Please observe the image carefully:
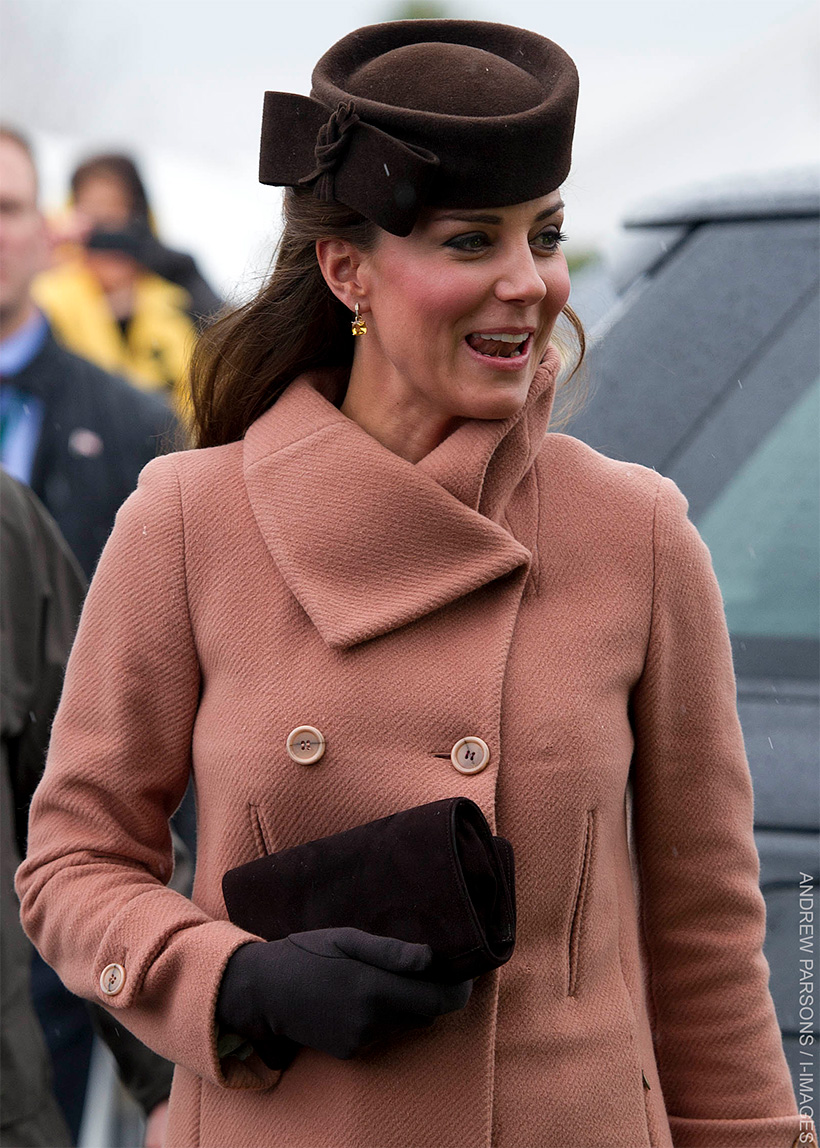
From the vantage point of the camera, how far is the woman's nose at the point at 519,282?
1.63 meters

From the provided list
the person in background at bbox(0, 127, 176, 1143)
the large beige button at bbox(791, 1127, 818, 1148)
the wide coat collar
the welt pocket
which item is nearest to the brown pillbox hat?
the wide coat collar

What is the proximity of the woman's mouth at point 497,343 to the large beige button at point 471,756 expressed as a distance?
47 cm

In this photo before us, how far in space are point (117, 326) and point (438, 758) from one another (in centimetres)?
330

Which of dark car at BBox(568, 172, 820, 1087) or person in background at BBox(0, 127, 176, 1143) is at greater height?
dark car at BBox(568, 172, 820, 1087)

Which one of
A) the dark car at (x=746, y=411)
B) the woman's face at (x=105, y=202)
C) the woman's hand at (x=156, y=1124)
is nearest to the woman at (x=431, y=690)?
the dark car at (x=746, y=411)

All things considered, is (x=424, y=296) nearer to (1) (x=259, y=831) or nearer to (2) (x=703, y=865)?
(1) (x=259, y=831)

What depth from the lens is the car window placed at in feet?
8.52

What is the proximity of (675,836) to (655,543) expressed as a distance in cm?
39

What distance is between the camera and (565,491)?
1.81m

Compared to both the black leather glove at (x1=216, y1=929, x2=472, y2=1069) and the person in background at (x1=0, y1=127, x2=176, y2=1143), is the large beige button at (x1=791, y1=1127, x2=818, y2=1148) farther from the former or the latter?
the person in background at (x1=0, y1=127, x2=176, y2=1143)

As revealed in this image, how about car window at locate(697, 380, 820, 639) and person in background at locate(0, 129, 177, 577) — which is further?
person in background at locate(0, 129, 177, 577)

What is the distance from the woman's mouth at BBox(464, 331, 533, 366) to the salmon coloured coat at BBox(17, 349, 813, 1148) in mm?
89

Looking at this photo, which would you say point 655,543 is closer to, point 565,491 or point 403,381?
point 565,491

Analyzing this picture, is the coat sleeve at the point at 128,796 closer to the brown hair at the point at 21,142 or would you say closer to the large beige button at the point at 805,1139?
the large beige button at the point at 805,1139
